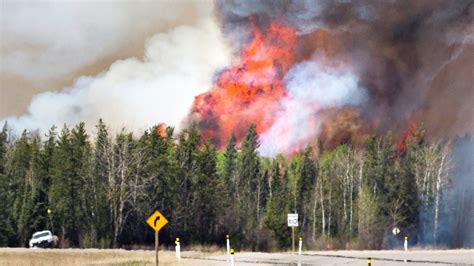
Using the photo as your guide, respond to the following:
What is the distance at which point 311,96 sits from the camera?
98438 millimetres

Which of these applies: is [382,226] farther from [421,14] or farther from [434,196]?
[421,14]

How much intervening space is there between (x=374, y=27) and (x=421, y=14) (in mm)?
7093

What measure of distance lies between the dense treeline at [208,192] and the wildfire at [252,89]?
19.4 ft

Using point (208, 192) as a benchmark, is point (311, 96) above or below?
above

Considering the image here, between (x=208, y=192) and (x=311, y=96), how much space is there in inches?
883

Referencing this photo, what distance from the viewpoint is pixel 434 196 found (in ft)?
282

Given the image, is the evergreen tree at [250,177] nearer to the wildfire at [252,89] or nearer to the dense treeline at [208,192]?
the dense treeline at [208,192]

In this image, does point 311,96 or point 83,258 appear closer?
point 83,258

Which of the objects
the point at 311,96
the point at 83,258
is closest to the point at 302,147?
the point at 311,96

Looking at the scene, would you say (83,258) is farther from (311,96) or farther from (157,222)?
(311,96)

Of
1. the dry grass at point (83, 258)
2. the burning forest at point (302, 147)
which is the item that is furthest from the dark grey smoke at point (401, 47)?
Result: the dry grass at point (83, 258)

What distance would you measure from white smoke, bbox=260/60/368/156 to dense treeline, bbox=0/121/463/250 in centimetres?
485

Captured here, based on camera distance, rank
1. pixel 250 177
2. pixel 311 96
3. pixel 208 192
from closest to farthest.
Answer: pixel 208 192 → pixel 250 177 → pixel 311 96

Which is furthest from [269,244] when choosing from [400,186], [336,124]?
[336,124]
